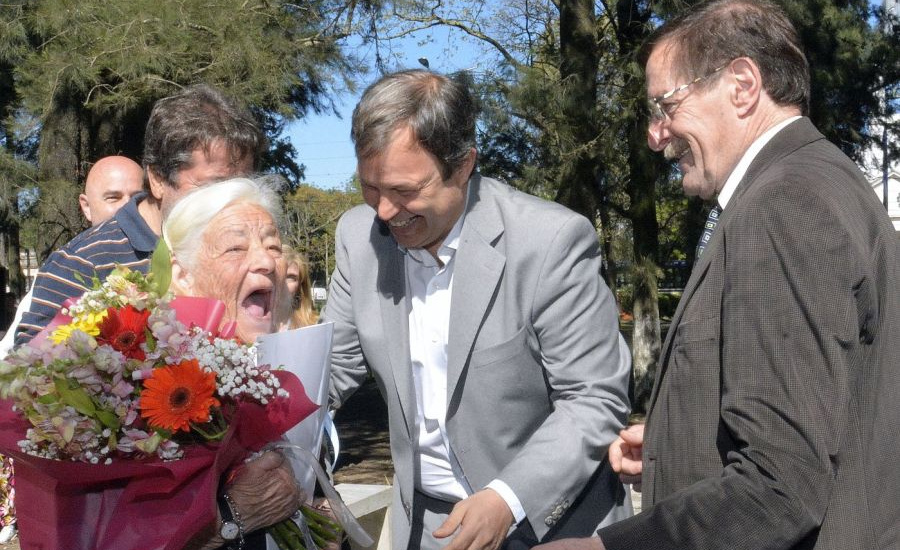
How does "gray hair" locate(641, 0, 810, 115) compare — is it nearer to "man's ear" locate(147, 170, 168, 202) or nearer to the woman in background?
the woman in background

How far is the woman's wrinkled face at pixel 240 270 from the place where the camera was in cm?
273

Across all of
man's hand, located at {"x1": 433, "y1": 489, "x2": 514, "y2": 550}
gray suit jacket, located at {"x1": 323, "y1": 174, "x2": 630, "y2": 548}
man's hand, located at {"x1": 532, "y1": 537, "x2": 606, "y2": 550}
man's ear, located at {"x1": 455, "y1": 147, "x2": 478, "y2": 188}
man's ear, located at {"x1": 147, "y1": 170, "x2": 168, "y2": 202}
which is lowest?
man's hand, located at {"x1": 433, "y1": 489, "x2": 514, "y2": 550}

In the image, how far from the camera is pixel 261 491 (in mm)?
2457

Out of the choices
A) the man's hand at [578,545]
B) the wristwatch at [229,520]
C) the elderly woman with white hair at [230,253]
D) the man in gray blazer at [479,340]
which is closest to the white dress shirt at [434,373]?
the man in gray blazer at [479,340]

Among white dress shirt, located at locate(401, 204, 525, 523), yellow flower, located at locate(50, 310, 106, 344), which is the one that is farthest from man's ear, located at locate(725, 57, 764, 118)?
yellow flower, located at locate(50, 310, 106, 344)

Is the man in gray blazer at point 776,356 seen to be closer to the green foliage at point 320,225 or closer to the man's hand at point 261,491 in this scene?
the man's hand at point 261,491

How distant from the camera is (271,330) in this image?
2.84 meters

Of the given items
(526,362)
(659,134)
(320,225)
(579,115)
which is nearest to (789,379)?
(659,134)

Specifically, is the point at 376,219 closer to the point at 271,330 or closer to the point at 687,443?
the point at 271,330

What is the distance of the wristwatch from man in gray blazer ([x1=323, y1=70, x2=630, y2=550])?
55 centimetres

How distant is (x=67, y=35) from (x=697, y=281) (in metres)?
8.89

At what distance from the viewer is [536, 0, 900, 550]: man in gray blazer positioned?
1646mm

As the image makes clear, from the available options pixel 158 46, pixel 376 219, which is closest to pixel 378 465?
pixel 158 46

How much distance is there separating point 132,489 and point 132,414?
24 centimetres
